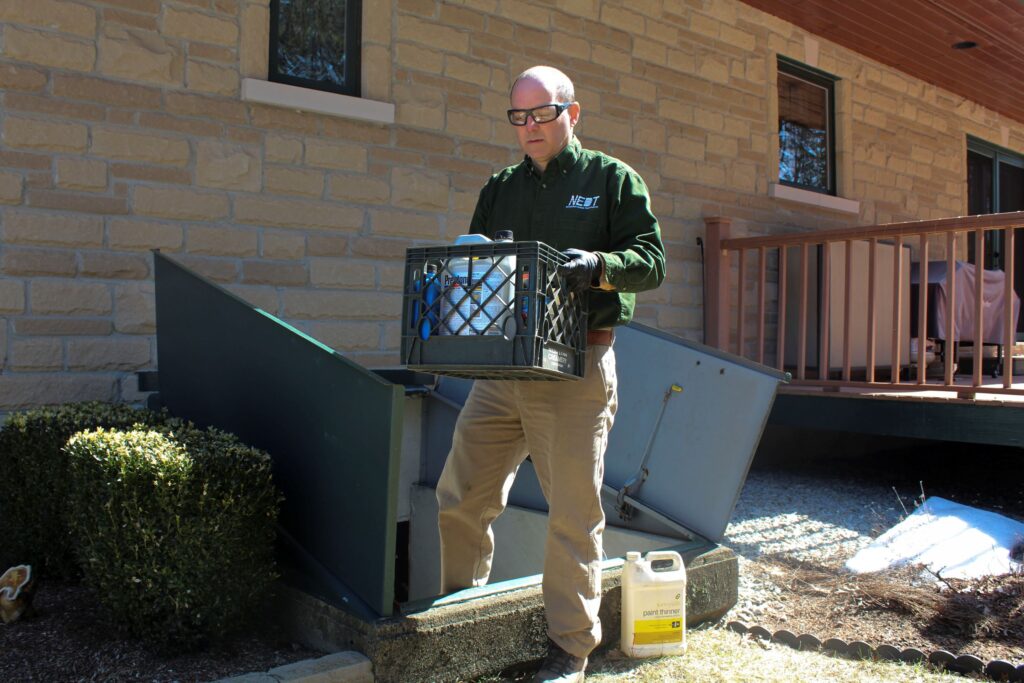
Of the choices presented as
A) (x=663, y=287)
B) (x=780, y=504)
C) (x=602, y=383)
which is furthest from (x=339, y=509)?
(x=663, y=287)

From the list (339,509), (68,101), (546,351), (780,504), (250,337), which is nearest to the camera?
(546,351)

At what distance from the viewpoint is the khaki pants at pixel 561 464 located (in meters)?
2.81

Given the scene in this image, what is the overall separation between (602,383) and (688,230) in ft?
14.8

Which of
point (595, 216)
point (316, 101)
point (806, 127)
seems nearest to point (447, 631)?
point (595, 216)

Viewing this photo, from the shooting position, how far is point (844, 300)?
6.49 m

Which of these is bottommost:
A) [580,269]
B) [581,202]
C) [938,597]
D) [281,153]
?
[938,597]

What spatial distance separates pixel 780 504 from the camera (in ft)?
19.0

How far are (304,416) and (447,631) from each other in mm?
860

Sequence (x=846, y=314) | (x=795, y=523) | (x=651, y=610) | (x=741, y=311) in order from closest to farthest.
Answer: (x=651, y=610), (x=795, y=523), (x=846, y=314), (x=741, y=311)

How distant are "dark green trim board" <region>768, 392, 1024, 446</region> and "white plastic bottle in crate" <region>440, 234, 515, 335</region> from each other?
4239 millimetres

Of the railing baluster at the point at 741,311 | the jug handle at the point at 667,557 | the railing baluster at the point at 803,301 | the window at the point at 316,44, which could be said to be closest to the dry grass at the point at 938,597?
the jug handle at the point at 667,557

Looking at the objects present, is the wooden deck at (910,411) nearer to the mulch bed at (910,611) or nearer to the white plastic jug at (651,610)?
the mulch bed at (910,611)

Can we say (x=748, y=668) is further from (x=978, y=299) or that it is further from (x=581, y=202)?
(x=978, y=299)

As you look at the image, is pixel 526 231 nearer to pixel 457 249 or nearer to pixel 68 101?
pixel 457 249
